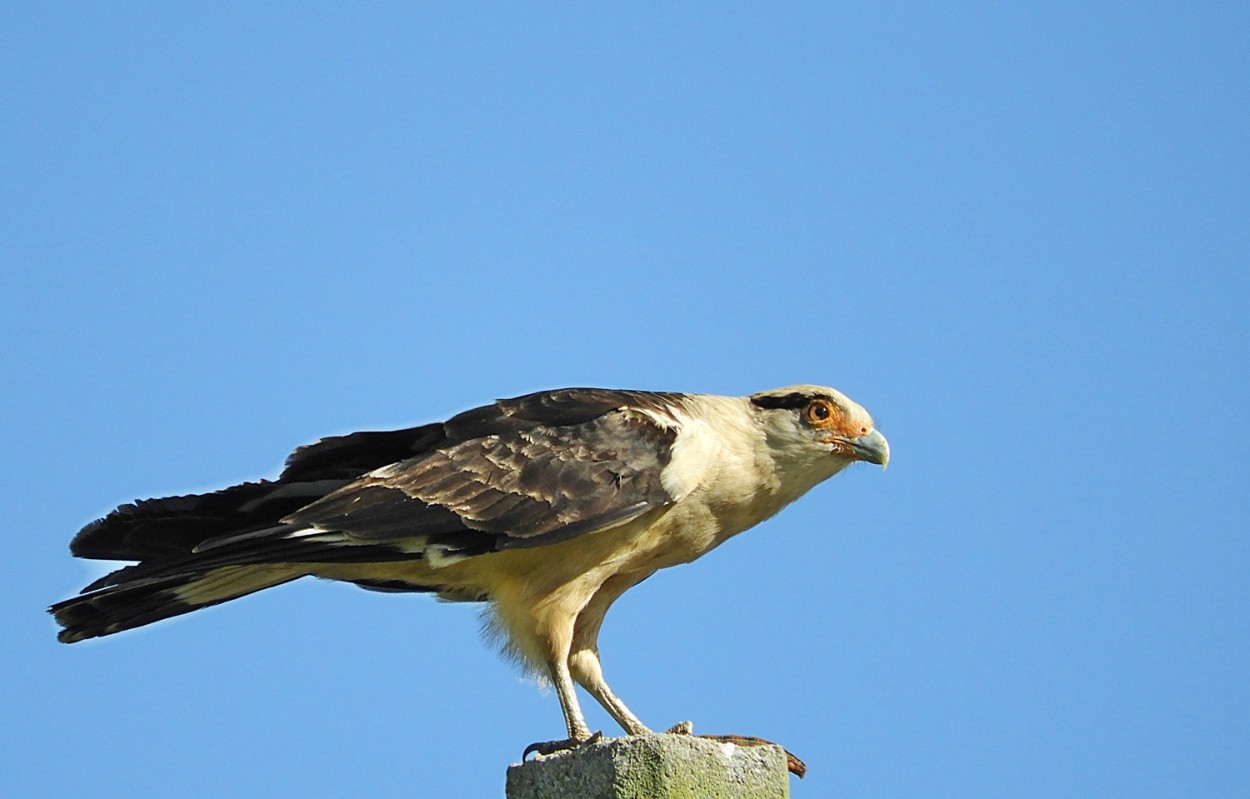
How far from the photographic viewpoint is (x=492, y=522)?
21.5 feet

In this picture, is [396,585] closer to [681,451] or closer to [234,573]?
[234,573]

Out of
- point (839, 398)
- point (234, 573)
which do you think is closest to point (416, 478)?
point (234, 573)

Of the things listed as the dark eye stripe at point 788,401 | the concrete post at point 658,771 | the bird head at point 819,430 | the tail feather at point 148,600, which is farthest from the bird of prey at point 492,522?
the concrete post at point 658,771

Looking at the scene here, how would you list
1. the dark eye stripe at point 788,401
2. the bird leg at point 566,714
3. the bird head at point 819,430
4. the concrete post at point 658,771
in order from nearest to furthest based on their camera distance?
the concrete post at point 658,771
the bird leg at point 566,714
the bird head at point 819,430
the dark eye stripe at point 788,401

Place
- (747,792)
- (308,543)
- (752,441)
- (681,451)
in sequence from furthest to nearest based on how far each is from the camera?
(752,441) < (681,451) < (308,543) < (747,792)

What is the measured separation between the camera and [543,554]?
6680 millimetres

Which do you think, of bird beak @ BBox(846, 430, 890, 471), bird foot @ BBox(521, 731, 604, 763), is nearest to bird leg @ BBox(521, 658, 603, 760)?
bird foot @ BBox(521, 731, 604, 763)

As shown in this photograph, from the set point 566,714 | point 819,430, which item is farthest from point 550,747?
point 819,430

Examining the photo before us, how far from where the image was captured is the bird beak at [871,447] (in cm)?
758

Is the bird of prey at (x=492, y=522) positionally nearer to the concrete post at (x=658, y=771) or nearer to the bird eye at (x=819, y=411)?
the bird eye at (x=819, y=411)

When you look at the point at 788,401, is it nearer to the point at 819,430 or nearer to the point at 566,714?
the point at 819,430

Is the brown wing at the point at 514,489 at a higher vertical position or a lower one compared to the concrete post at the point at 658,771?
higher

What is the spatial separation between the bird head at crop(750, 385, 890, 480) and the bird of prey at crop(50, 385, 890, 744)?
9.4 inches

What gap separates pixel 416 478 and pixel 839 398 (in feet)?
7.85
